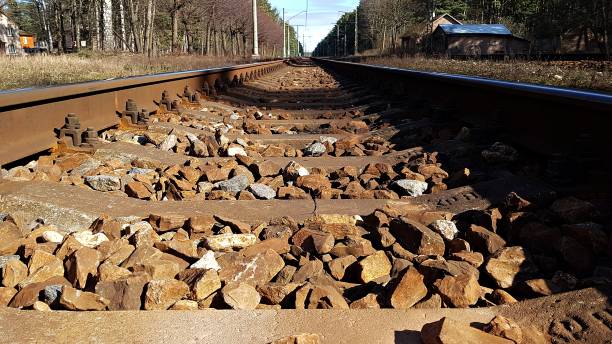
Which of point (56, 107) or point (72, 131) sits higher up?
point (56, 107)

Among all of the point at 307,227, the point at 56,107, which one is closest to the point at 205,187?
the point at 307,227

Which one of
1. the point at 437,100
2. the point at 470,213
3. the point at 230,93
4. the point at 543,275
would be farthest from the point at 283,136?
the point at 230,93

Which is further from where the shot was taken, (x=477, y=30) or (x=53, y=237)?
(x=477, y=30)

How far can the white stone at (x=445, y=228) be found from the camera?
2727mm

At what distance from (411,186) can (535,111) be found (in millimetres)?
1125

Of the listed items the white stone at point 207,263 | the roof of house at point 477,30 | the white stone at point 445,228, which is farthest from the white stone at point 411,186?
the roof of house at point 477,30

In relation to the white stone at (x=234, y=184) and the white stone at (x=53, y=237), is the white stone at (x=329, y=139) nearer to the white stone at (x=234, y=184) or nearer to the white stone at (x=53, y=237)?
the white stone at (x=234, y=184)

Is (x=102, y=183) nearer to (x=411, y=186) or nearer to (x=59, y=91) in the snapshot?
(x=59, y=91)

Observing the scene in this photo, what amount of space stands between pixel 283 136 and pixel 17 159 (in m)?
2.88

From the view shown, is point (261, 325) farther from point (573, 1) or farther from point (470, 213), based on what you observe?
point (573, 1)

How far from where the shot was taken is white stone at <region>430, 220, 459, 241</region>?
273cm

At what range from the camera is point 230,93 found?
10.4m

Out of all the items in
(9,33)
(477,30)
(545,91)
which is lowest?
(545,91)

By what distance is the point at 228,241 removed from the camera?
8.52 ft
